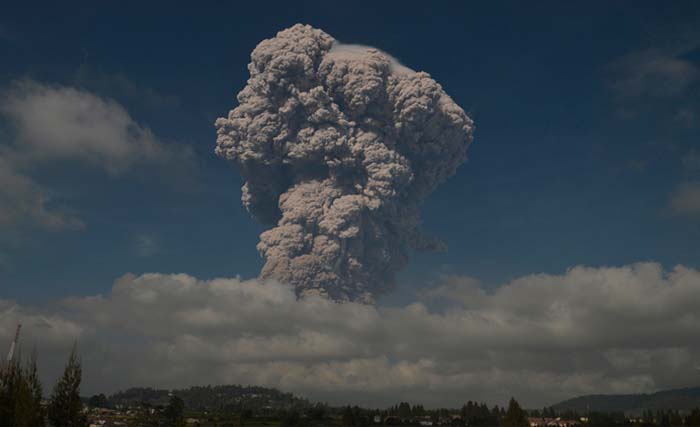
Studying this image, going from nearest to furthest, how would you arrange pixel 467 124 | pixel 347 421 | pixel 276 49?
1. pixel 276 49
2. pixel 467 124
3. pixel 347 421

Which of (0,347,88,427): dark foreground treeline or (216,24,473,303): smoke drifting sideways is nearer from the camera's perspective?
(0,347,88,427): dark foreground treeline

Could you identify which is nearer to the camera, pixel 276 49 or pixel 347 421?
pixel 276 49

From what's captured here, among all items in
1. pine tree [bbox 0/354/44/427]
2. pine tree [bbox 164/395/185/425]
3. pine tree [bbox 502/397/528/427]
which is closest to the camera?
pine tree [bbox 0/354/44/427]

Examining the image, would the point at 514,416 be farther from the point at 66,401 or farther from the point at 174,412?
the point at 66,401

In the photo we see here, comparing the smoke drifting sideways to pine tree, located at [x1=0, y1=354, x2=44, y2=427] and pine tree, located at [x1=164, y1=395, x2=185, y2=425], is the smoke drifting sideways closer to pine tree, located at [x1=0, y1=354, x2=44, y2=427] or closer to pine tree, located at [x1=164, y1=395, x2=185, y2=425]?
pine tree, located at [x1=164, y1=395, x2=185, y2=425]

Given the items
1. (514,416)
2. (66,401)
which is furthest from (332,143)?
(66,401)

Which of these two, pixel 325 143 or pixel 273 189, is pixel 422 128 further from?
pixel 273 189

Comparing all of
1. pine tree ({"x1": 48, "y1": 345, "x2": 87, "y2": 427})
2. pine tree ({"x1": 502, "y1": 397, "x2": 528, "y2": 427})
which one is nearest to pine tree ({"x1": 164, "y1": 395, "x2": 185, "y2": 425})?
pine tree ({"x1": 502, "y1": 397, "x2": 528, "y2": 427})

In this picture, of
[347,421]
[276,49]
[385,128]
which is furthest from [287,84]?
[347,421]

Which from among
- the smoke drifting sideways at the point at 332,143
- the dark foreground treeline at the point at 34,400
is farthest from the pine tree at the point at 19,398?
the smoke drifting sideways at the point at 332,143
